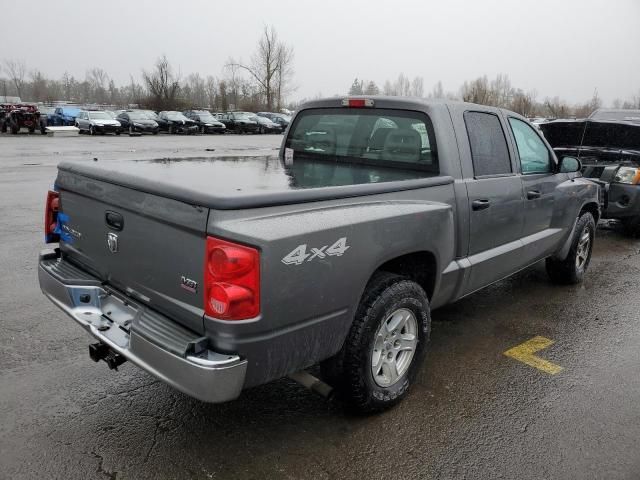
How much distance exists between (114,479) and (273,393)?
3.49 ft

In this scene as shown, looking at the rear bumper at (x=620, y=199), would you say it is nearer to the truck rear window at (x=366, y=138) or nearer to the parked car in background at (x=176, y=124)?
the truck rear window at (x=366, y=138)

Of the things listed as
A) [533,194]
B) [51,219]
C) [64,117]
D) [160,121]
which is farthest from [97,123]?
[533,194]

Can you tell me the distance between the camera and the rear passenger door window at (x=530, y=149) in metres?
4.29

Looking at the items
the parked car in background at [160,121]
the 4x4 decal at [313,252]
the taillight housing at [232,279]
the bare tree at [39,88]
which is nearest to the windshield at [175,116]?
the parked car in background at [160,121]

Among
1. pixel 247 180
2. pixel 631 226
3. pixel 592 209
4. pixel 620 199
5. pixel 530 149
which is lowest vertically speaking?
pixel 631 226

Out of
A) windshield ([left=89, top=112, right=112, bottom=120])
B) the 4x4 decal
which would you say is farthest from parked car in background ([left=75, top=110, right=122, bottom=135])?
the 4x4 decal

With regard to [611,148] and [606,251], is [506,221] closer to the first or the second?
[606,251]

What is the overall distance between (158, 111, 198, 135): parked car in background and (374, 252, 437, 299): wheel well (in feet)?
112

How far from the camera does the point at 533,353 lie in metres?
3.96

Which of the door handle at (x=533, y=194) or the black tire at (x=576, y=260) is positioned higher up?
the door handle at (x=533, y=194)

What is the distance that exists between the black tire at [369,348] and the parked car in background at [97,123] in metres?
30.1

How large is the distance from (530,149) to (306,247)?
2.99 m

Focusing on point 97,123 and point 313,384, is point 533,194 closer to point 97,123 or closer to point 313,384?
point 313,384

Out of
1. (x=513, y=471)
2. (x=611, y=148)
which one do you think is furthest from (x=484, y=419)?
(x=611, y=148)
